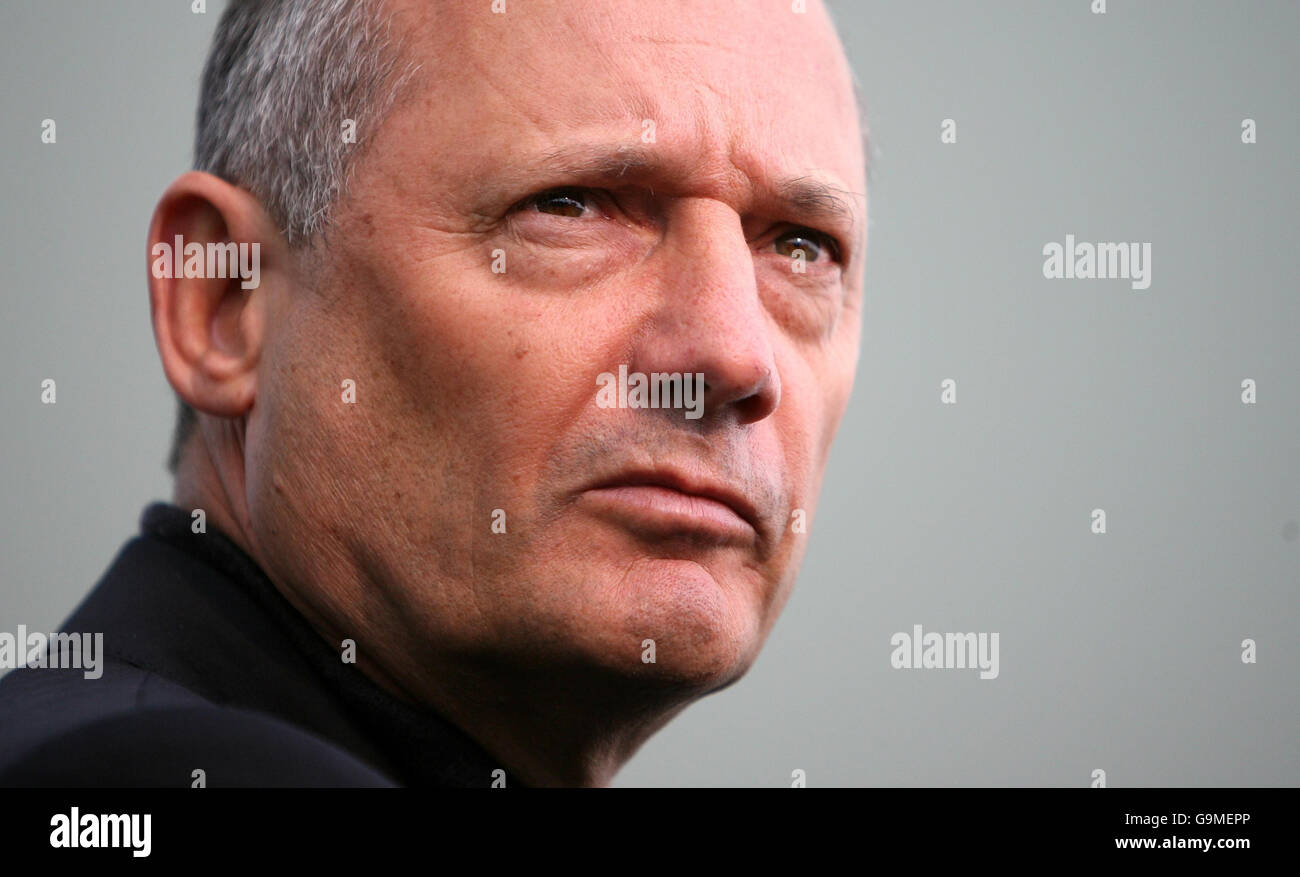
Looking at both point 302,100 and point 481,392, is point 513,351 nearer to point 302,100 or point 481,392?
point 481,392

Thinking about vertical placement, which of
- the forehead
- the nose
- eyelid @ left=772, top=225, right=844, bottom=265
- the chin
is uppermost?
the forehead

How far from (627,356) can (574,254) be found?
164 mm

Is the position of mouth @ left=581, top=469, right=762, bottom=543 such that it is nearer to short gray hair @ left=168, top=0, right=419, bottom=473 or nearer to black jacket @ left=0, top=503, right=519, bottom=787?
black jacket @ left=0, top=503, right=519, bottom=787

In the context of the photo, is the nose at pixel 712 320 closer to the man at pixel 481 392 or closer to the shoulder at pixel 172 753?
the man at pixel 481 392

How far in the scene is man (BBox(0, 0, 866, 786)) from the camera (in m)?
1.85

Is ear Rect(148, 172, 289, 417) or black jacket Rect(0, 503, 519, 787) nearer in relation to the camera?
black jacket Rect(0, 503, 519, 787)

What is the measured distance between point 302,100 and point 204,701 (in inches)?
36.6

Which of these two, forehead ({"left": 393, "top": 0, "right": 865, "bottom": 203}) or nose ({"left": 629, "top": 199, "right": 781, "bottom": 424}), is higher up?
forehead ({"left": 393, "top": 0, "right": 865, "bottom": 203})

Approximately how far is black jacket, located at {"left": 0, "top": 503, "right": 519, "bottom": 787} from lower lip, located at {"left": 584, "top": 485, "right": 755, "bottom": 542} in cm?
41

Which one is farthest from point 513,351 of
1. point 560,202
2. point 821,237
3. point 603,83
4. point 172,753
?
point 172,753

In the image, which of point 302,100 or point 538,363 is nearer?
point 538,363

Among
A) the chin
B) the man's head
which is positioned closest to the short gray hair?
the man's head

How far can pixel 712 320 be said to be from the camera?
1872mm

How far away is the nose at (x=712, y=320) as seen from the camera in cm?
185
